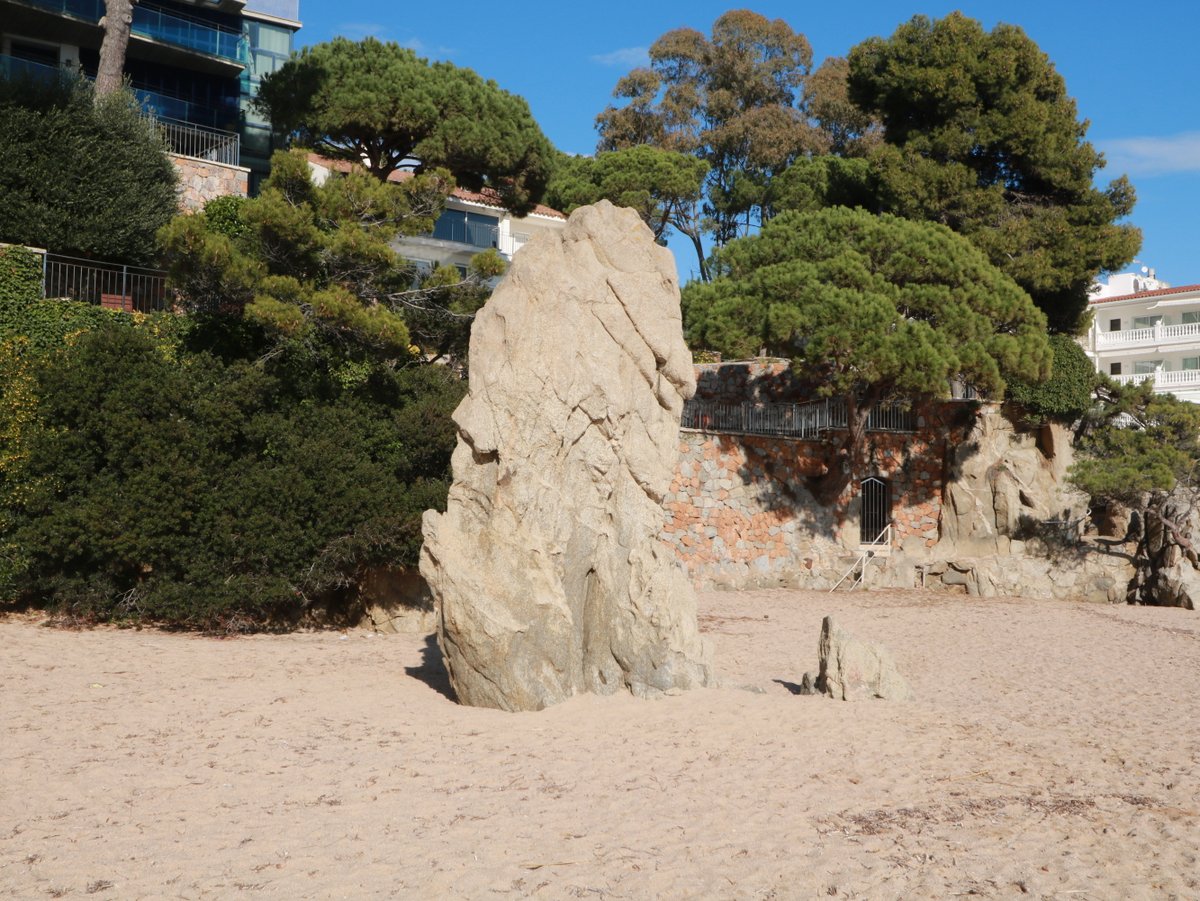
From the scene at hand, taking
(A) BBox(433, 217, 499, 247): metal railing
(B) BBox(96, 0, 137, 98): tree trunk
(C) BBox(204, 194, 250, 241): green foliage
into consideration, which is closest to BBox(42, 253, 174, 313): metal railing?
(C) BBox(204, 194, 250, 241): green foliage

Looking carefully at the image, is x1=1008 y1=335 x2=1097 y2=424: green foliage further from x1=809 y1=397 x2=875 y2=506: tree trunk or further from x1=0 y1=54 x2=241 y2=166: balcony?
x1=0 y1=54 x2=241 y2=166: balcony

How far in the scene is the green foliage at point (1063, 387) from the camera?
2828 centimetres

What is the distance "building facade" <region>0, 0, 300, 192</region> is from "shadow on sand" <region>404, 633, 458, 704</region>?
15.6 m

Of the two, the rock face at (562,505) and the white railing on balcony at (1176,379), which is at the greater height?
the white railing on balcony at (1176,379)

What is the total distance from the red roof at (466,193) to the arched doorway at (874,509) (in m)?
11.9

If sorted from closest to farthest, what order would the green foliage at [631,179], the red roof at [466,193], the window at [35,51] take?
the window at [35,51] → the red roof at [466,193] → the green foliage at [631,179]

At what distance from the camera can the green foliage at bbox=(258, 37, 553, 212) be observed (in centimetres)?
2586

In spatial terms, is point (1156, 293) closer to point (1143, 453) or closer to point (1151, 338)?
point (1151, 338)

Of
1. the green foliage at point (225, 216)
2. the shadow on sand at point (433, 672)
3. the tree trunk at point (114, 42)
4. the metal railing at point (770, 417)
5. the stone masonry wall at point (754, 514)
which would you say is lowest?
the shadow on sand at point (433, 672)

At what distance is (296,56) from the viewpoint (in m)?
28.2

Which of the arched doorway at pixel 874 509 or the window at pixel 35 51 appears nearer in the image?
the window at pixel 35 51

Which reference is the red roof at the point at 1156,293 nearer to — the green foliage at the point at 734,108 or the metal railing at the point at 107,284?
the green foliage at the point at 734,108

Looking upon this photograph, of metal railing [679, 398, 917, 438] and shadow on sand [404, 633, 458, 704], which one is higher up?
metal railing [679, 398, 917, 438]

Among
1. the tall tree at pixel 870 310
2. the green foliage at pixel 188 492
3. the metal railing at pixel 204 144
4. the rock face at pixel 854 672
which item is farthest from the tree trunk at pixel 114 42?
the rock face at pixel 854 672
